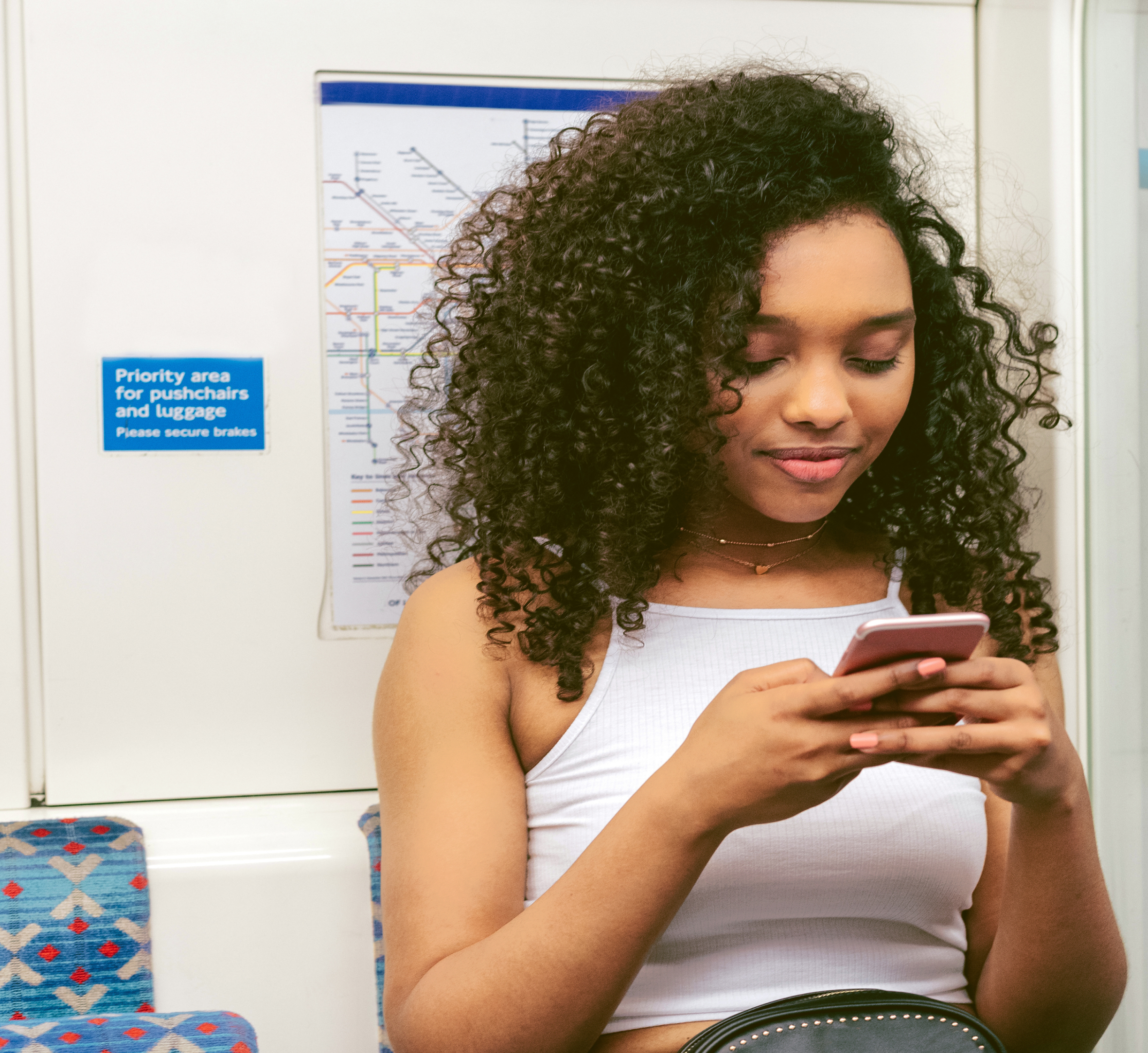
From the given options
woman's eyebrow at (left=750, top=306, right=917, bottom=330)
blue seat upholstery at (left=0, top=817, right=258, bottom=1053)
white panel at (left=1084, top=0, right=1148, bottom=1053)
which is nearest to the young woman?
woman's eyebrow at (left=750, top=306, right=917, bottom=330)

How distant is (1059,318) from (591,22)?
0.61 meters

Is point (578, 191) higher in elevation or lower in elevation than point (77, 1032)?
higher

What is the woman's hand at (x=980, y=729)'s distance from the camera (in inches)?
23.9

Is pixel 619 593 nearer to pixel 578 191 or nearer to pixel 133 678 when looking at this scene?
pixel 578 191

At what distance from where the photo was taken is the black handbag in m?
0.69

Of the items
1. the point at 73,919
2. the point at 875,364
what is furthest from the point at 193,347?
the point at 875,364

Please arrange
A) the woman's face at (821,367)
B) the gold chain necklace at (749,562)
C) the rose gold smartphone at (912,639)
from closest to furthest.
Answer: the rose gold smartphone at (912,639)
the woman's face at (821,367)
the gold chain necklace at (749,562)

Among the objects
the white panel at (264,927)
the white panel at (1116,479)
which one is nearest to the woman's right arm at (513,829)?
the white panel at (264,927)

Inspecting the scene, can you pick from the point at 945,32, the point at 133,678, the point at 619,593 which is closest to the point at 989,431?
the point at 619,593

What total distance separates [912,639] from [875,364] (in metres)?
0.33

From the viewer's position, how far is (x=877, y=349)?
2.71 feet

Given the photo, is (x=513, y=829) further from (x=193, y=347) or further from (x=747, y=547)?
(x=193, y=347)

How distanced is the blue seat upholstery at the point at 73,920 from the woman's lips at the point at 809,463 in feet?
2.42

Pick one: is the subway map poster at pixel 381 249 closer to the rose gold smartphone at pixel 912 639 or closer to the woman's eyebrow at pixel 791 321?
the woman's eyebrow at pixel 791 321
